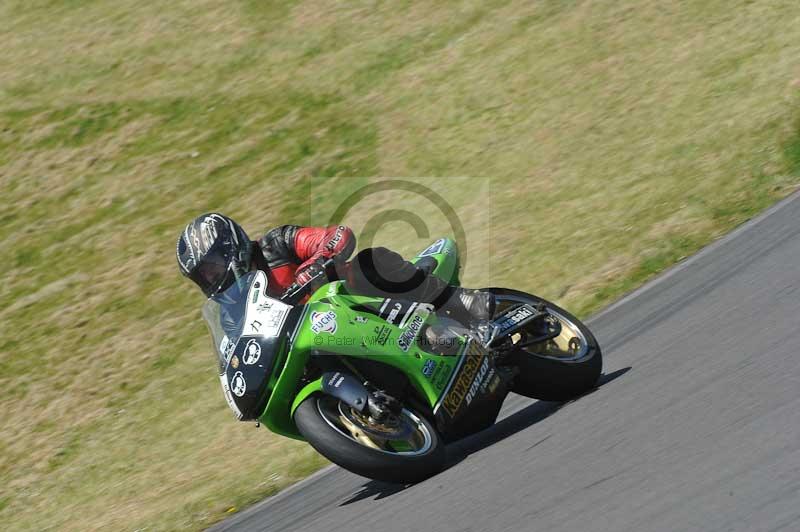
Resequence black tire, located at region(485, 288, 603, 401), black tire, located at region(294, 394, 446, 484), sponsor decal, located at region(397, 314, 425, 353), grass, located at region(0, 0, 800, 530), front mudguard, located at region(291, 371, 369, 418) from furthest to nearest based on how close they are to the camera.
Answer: grass, located at region(0, 0, 800, 530), black tire, located at region(485, 288, 603, 401), sponsor decal, located at region(397, 314, 425, 353), front mudguard, located at region(291, 371, 369, 418), black tire, located at region(294, 394, 446, 484)

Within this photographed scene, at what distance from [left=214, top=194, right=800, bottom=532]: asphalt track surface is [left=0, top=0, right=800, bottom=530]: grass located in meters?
1.34

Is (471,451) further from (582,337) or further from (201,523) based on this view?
(201,523)

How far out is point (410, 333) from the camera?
6117mm

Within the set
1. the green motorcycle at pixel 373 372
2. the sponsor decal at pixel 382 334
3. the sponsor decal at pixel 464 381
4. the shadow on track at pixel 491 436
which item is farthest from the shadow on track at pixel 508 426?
the sponsor decal at pixel 382 334

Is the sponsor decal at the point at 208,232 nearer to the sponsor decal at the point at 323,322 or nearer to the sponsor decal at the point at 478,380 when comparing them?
the sponsor decal at the point at 323,322

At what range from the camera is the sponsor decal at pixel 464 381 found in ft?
20.0

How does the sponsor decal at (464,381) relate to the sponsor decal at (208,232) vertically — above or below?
below

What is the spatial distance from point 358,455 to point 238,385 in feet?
2.83

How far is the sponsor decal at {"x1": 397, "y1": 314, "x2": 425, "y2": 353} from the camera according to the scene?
238 inches

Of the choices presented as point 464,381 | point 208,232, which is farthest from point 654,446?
point 208,232

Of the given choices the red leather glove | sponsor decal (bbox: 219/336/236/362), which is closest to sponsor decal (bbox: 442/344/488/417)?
the red leather glove

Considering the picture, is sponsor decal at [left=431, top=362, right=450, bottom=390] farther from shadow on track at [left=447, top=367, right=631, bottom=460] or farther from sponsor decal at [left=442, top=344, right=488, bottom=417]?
shadow on track at [left=447, top=367, right=631, bottom=460]

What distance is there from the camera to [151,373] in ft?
36.8

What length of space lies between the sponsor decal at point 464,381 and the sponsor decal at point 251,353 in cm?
110
